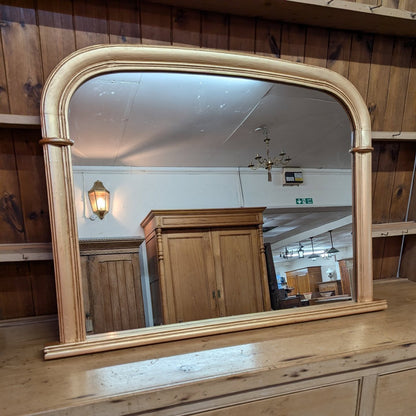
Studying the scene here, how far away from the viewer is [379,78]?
1.26m

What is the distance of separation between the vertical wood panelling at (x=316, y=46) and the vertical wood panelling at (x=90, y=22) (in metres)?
0.64

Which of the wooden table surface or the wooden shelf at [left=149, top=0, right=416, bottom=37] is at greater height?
the wooden shelf at [left=149, top=0, right=416, bottom=37]

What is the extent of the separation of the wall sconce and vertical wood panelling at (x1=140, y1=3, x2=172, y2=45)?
1.42 ft

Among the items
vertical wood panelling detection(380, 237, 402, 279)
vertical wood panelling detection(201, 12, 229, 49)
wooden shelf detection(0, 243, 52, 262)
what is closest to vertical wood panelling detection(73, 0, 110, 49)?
vertical wood panelling detection(201, 12, 229, 49)

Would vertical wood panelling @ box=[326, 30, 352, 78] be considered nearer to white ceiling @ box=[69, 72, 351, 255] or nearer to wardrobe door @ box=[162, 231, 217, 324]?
white ceiling @ box=[69, 72, 351, 255]

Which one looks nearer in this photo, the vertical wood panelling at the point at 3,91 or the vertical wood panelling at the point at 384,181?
the vertical wood panelling at the point at 3,91

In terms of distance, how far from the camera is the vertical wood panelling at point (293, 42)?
1.13 metres

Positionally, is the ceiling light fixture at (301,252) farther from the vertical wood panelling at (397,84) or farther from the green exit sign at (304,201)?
the vertical wood panelling at (397,84)

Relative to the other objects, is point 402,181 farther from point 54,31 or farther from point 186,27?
point 54,31

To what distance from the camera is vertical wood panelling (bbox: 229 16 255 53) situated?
1.08 m

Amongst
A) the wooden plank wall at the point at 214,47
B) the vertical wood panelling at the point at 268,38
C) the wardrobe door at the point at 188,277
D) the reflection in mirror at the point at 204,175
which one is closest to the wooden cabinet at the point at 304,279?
the reflection in mirror at the point at 204,175

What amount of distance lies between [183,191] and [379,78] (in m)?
0.82

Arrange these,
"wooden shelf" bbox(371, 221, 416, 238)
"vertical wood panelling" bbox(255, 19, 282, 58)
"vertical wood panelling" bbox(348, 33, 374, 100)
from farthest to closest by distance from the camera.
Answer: "wooden shelf" bbox(371, 221, 416, 238) → "vertical wood panelling" bbox(348, 33, 374, 100) → "vertical wood panelling" bbox(255, 19, 282, 58)

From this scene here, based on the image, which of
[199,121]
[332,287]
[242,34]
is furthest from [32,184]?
[332,287]
